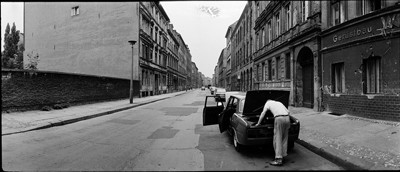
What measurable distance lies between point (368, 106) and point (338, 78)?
2631mm

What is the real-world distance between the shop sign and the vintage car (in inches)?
226

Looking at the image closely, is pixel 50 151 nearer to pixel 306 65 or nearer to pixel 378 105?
pixel 378 105

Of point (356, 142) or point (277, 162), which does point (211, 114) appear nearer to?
point (277, 162)

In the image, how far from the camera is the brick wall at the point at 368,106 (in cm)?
853

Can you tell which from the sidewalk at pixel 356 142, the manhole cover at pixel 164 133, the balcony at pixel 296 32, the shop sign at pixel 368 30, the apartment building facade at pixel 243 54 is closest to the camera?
the sidewalk at pixel 356 142

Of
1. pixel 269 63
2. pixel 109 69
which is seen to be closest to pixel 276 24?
pixel 269 63

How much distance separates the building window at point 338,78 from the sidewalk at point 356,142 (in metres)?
2.41

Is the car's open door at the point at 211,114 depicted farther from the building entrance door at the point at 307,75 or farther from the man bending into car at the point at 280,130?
the building entrance door at the point at 307,75

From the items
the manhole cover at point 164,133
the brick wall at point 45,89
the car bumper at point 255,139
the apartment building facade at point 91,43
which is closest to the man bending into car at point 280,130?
A: the car bumper at point 255,139

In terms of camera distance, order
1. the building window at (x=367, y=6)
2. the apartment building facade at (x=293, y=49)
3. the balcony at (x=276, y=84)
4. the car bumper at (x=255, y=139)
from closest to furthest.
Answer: the car bumper at (x=255, y=139), the building window at (x=367, y=6), the apartment building facade at (x=293, y=49), the balcony at (x=276, y=84)

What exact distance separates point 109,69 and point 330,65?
25249 mm

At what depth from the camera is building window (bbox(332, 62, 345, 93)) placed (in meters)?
11.5

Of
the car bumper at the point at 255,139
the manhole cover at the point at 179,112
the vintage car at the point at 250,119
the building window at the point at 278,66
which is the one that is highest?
the building window at the point at 278,66

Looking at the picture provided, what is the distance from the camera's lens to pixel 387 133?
7133 millimetres
